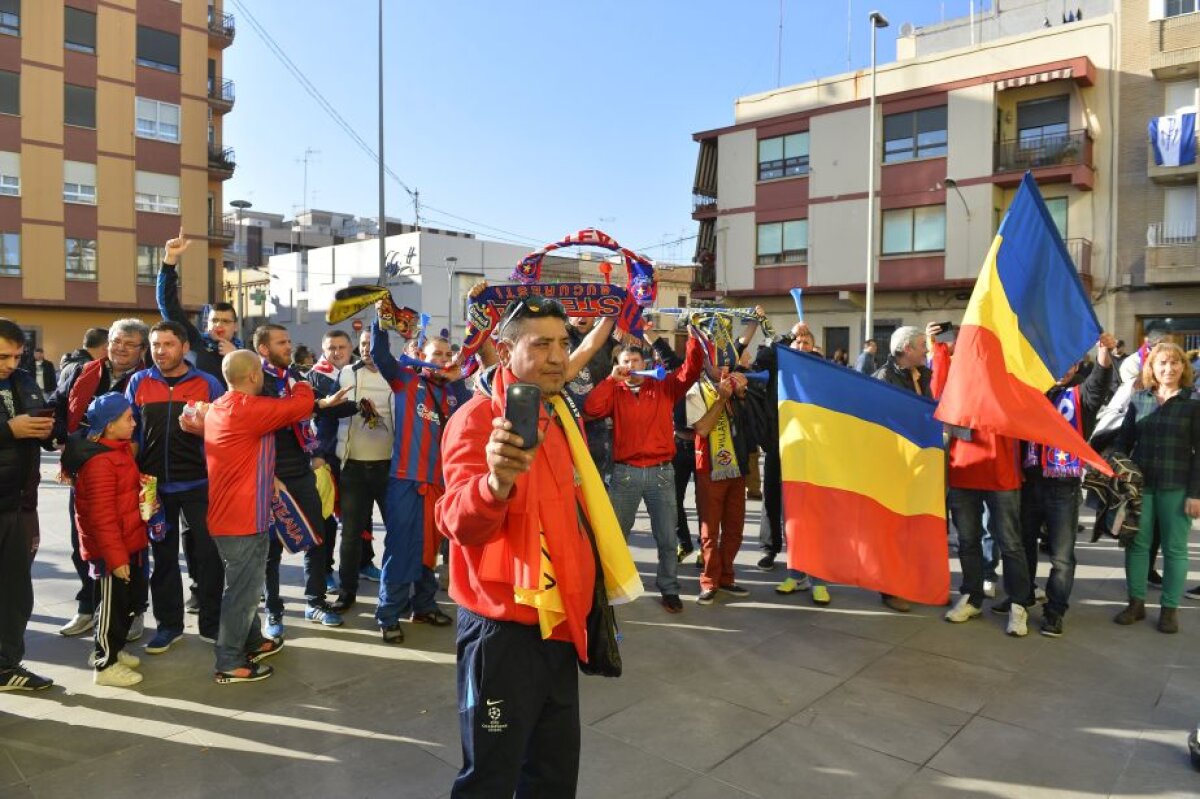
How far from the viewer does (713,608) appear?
6273 millimetres

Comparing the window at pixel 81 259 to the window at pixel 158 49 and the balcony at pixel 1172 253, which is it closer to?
the window at pixel 158 49

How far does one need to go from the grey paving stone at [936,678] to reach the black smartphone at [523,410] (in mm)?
3528

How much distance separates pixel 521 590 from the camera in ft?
8.14

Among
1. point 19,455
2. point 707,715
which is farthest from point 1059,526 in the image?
point 19,455

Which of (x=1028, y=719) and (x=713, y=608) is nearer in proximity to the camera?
(x=1028, y=719)

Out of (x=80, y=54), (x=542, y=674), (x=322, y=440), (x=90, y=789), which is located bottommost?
(x=90, y=789)

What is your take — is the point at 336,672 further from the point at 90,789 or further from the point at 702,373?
the point at 702,373

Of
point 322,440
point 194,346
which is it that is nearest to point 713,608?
point 322,440

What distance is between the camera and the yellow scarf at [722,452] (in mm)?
6465

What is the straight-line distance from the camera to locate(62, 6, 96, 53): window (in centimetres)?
3300

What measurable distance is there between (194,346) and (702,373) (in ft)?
12.5


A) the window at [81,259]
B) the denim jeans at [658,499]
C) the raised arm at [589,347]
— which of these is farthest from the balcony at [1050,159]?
the window at [81,259]

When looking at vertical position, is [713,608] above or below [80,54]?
below

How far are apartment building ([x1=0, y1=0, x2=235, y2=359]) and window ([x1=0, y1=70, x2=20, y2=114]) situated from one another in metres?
0.04
